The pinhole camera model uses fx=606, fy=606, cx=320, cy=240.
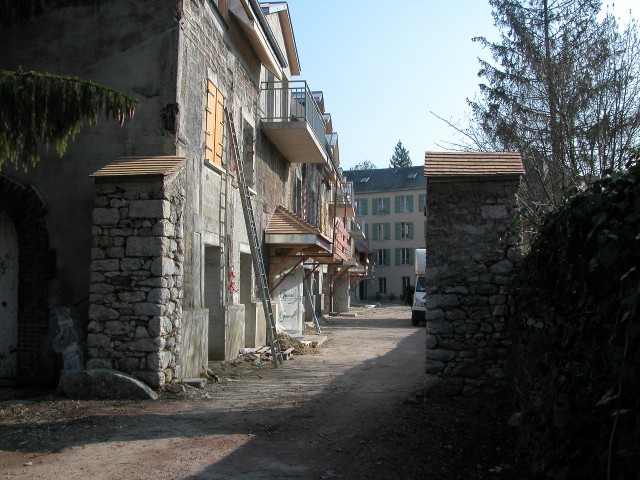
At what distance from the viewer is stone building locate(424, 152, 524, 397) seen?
732cm

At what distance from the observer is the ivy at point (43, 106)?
5.89m

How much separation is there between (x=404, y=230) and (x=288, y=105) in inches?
1613

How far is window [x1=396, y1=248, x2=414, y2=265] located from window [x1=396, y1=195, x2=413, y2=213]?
3.59 m

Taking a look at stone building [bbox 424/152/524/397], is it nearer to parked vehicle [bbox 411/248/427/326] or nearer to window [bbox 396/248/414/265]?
parked vehicle [bbox 411/248/427/326]

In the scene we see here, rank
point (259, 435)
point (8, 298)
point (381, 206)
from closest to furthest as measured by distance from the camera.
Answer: point (259, 435), point (8, 298), point (381, 206)

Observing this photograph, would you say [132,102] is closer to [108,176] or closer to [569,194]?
[108,176]

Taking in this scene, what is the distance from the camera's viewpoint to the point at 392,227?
56094 mm

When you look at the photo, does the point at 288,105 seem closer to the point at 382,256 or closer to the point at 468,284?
the point at 468,284

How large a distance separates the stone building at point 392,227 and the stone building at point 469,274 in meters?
46.5

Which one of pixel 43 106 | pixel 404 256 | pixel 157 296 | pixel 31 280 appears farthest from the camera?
pixel 404 256

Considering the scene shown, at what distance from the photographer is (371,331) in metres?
21.3

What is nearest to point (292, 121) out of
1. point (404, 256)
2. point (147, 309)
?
point (147, 309)

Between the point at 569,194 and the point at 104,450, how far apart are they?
4.82 meters

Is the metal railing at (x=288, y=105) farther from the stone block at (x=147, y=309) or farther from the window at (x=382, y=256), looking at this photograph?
the window at (x=382, y=256)
